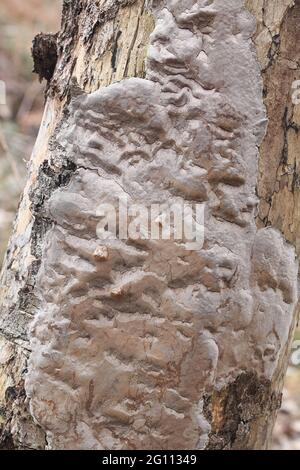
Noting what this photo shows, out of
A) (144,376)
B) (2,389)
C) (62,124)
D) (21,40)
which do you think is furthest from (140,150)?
(21,40)

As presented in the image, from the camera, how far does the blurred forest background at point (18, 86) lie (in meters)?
3.69

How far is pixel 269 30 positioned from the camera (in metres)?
1.06

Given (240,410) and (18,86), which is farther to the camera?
(18,86)

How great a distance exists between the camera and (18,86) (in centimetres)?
521

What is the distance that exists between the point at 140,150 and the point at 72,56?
0.26 m

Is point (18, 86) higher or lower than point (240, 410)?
higher

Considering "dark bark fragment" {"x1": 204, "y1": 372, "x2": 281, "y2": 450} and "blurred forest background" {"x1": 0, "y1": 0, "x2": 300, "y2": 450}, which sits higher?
"blurred forest background" {"x1": 0, "y1": 0, "x2": 300, "y2": 450}

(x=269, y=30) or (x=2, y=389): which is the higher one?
(x=269, y=30)

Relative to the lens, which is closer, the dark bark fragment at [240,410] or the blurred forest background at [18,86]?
the dark bark fragment at [240,410]

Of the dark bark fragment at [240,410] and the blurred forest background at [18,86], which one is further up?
the blurred forest background at [18,86]

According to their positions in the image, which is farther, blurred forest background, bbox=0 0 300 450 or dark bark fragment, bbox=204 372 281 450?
blurred forest background, bbox=0 0 300 450

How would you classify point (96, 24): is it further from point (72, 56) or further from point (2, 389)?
point (2, 389)

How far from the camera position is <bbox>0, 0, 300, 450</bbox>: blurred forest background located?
3.69 meters

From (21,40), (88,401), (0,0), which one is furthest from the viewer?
(0,0)
